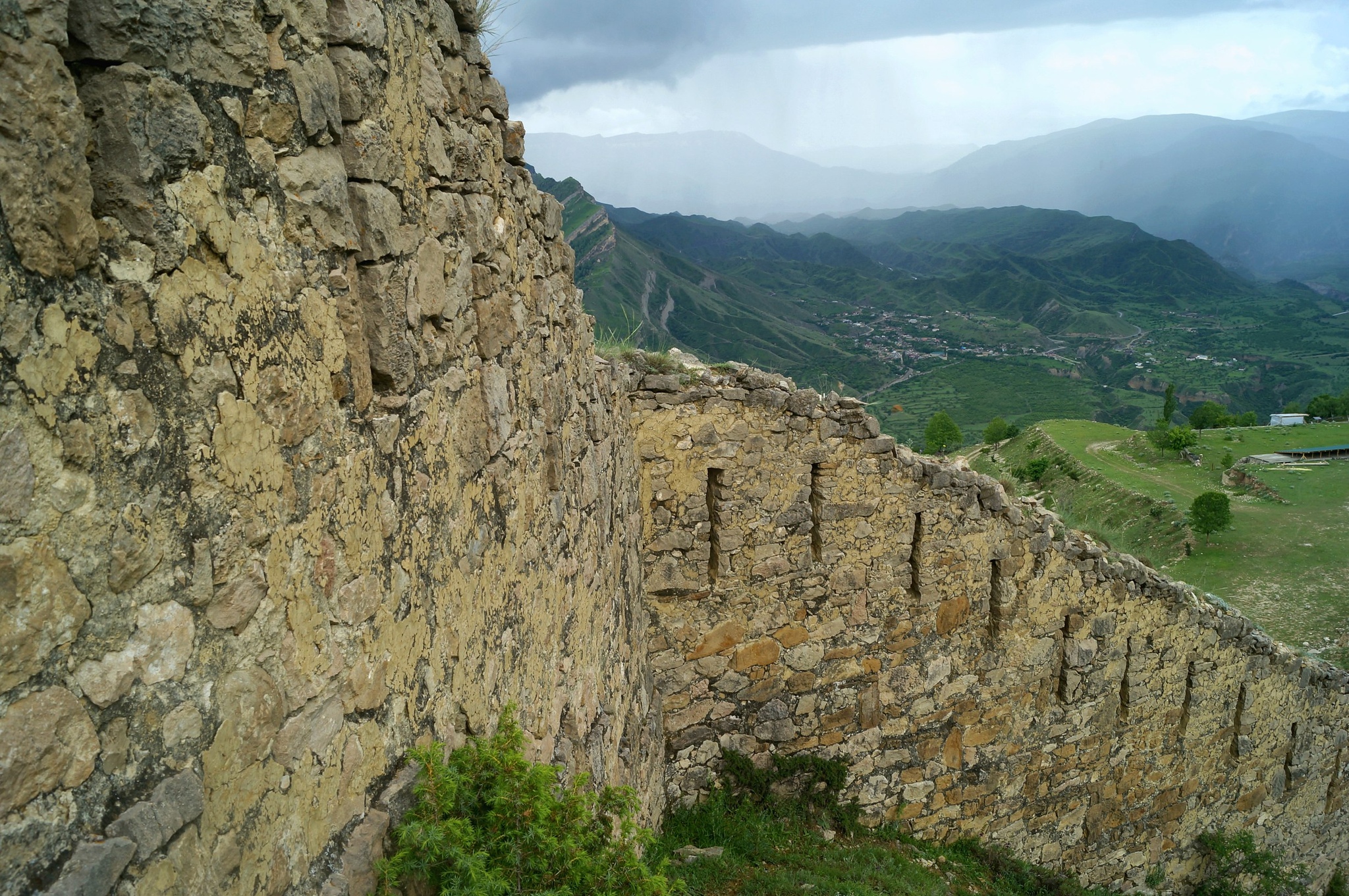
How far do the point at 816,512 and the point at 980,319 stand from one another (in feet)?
346

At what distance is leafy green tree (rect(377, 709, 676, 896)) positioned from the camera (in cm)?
212

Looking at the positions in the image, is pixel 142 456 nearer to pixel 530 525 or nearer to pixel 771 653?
pixel 530 525

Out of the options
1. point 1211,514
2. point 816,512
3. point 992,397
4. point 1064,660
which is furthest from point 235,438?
point 992,397

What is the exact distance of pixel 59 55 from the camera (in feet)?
4.37

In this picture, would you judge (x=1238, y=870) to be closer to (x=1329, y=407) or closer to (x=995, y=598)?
(x=995, y=598)

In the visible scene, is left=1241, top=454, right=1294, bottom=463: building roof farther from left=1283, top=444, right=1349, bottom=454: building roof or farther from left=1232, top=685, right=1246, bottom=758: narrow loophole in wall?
left=1232, top=685, right=1246, bottom=758: narrow loophole in wall

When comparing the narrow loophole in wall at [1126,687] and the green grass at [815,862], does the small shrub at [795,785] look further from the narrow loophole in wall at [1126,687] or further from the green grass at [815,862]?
the narrow loophole in wall at [1126,687]

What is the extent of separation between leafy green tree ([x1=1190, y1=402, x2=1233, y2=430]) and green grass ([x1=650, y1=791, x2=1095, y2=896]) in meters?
45.7

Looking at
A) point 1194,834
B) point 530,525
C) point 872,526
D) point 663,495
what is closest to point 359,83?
point 530,525

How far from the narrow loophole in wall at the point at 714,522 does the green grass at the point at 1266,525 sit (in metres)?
9.92

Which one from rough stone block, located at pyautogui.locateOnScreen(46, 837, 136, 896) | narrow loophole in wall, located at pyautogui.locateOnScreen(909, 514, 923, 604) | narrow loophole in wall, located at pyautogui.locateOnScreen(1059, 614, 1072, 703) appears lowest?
narrow loophole in wall, located at pyautogui.locateOnScreen(1059, 614, 1072, 703)

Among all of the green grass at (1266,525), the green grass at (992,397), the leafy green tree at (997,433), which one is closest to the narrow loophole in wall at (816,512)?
the green grass at (1266,525)

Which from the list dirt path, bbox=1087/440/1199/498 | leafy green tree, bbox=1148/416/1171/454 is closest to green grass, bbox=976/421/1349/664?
dirt path, bbox=1087/440/1199/498

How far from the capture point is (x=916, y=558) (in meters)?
7.36
